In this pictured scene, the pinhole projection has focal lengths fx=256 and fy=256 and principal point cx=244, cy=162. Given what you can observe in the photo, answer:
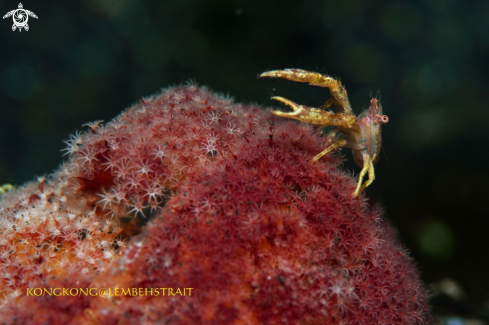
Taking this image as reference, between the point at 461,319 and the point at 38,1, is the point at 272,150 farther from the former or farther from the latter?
the point at 38,1

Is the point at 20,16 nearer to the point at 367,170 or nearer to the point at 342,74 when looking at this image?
the point at 342,74

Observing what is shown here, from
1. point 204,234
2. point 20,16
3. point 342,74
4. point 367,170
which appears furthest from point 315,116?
point 20,16

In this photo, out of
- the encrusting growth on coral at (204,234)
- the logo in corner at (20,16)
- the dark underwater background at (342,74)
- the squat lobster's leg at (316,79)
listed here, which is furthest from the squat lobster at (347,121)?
the logo in corner at (20,16)

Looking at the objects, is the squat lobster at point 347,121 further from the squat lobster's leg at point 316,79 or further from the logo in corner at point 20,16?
the logo in corner at point 20,16

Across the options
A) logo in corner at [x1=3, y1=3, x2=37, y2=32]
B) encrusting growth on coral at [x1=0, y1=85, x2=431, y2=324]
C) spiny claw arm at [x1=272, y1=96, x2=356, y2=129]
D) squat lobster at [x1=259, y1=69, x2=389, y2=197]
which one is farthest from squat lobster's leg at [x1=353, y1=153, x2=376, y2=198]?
Answer: logo in corner at [x1=3, y1=3, x2=37, y2=32]

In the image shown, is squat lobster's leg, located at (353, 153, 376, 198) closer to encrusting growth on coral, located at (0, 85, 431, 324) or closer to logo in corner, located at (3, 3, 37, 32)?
encrusting growth on coral, located at (0, 85, 431, 324)

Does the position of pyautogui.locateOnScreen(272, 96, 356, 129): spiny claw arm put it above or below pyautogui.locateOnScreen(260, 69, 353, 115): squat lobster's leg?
below

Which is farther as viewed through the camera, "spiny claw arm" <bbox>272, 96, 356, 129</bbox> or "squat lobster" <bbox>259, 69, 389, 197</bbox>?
"squat lobster" <bbox>259, 69, 389, 197</bbox>
